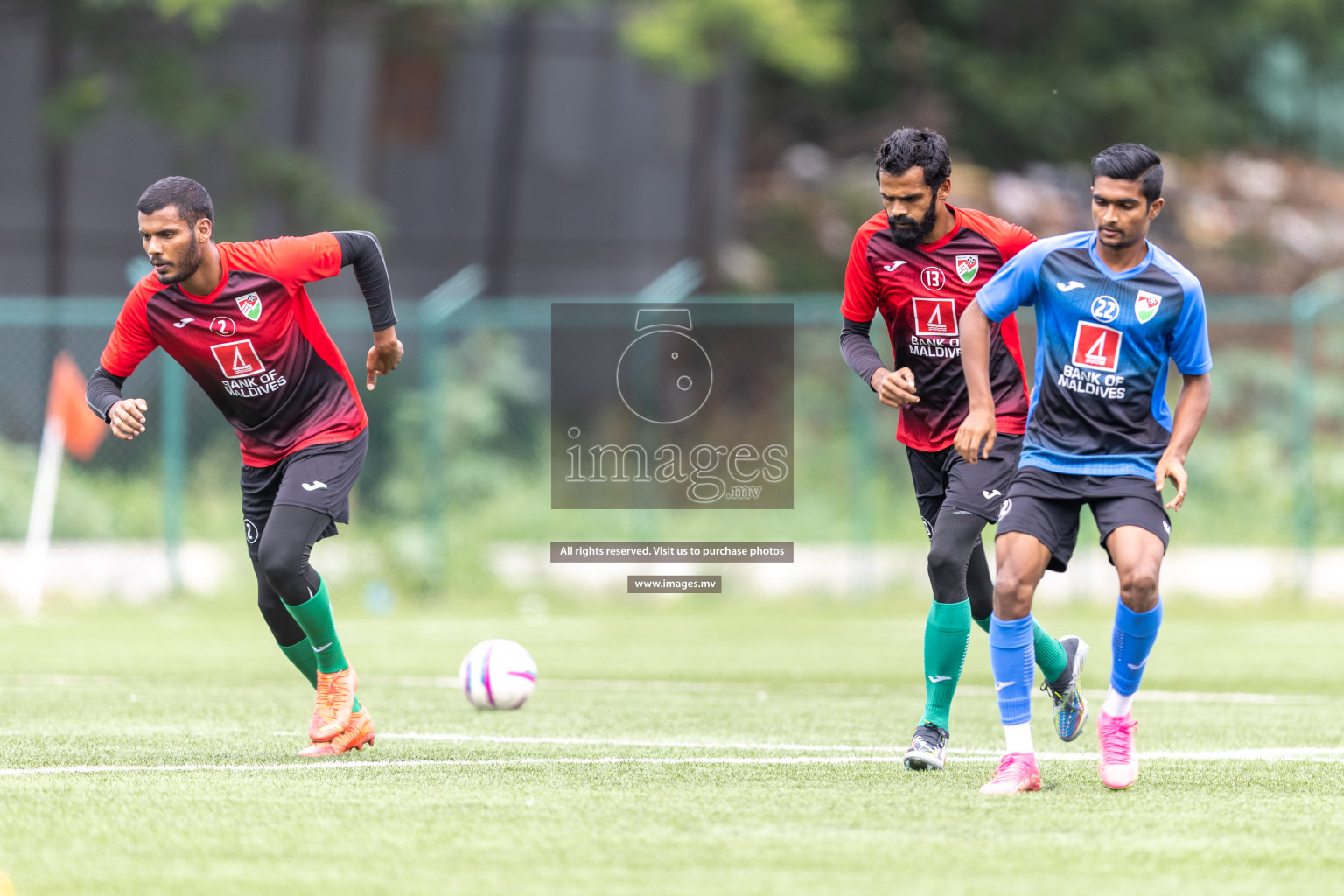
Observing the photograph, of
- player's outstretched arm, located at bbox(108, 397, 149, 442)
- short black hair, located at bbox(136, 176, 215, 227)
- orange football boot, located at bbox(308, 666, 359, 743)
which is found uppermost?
short black hair, located at bbox(136, 176, 215, 227)

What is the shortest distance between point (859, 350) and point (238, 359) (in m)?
2.34

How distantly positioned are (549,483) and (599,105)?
5.75 metres

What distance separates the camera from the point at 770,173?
24.4 metres

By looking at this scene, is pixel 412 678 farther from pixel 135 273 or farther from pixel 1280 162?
pixel 1280 162

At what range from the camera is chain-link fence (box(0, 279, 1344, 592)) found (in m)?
15.6

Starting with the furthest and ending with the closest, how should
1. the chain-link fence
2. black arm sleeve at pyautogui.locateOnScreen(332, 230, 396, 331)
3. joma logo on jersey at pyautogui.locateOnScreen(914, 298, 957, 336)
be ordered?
the chain-link fence → black arm sleeve at pyautogui.locateOnScreen(332, 230, 396, 331) → joma logo on jersey at pyautogui.locateOnScreen(914, 298, 957, 336)

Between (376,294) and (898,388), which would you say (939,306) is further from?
(376,294)

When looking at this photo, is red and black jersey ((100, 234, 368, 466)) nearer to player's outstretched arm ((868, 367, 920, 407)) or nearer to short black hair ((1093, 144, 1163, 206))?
player's outstretched arm ((868, 367, 920, 407))

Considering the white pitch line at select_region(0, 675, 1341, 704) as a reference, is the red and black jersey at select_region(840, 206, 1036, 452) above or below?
above

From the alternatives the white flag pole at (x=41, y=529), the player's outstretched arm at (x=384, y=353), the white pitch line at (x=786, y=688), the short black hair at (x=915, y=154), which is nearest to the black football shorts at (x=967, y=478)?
the short black hair at (x=915, y=154)

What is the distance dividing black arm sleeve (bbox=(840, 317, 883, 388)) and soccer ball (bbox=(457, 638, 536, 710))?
7.80 ft

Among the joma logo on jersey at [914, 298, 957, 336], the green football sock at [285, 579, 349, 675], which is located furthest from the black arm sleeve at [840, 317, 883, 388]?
the green football sock at [285, 579, 349, 675]

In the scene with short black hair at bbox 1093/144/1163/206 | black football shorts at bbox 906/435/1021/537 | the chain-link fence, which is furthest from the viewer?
the chain-link fence

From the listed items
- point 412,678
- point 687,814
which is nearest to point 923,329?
point 687,814
